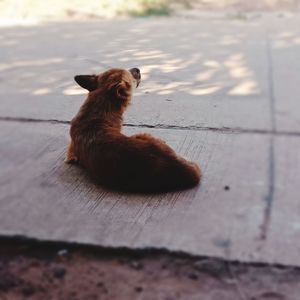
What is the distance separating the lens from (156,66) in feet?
19.2

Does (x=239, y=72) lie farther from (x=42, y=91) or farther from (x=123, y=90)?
(x=123, y=90)

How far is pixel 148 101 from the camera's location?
4.75 metres

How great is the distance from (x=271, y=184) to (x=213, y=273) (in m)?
0.95

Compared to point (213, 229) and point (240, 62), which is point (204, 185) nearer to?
point (213, 229)

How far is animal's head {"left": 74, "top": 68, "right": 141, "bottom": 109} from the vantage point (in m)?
3.46

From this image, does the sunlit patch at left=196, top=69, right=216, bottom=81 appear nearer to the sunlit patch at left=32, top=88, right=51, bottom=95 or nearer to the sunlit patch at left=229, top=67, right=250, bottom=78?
the sunlit patch at left=229, top=67, right=250, bottom=78

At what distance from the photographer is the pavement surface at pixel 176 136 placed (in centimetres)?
271

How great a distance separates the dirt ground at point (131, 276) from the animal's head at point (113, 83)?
1168 mm

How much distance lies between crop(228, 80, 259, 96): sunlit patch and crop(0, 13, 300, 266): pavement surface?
0.7 inches

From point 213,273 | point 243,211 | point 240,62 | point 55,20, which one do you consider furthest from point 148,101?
point 55,20

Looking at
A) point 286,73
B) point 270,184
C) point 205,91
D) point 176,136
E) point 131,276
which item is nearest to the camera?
point 131,276

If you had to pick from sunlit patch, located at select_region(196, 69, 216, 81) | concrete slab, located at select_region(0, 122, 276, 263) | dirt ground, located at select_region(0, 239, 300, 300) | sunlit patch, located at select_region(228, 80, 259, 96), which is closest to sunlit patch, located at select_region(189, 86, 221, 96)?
sunlit patch, located at select_region(228, 80, 259, 96)

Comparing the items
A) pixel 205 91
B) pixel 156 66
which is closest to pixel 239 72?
pixel 205 91

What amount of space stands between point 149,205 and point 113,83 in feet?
2.94
